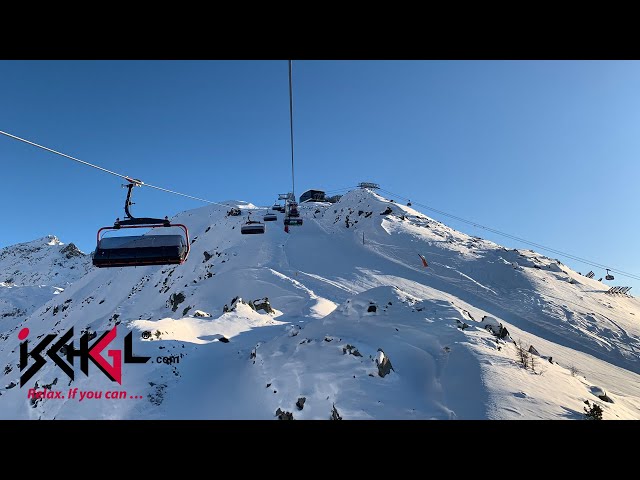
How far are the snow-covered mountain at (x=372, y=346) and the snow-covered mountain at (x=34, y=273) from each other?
76.0 metres

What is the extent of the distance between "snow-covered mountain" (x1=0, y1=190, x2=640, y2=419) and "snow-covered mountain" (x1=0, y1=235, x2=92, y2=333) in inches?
2990

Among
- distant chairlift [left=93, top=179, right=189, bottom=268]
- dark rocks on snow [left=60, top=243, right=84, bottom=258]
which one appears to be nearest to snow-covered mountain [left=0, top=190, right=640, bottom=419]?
distant chairlift [left=93, top=179, right=189, bottom=268]

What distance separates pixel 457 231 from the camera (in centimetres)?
4897

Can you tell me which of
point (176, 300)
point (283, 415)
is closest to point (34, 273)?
point (176, 300)

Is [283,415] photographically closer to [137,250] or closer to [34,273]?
[137,250]

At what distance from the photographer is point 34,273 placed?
135000 mm

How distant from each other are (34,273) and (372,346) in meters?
178

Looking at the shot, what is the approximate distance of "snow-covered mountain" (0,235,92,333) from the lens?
91.1 m
